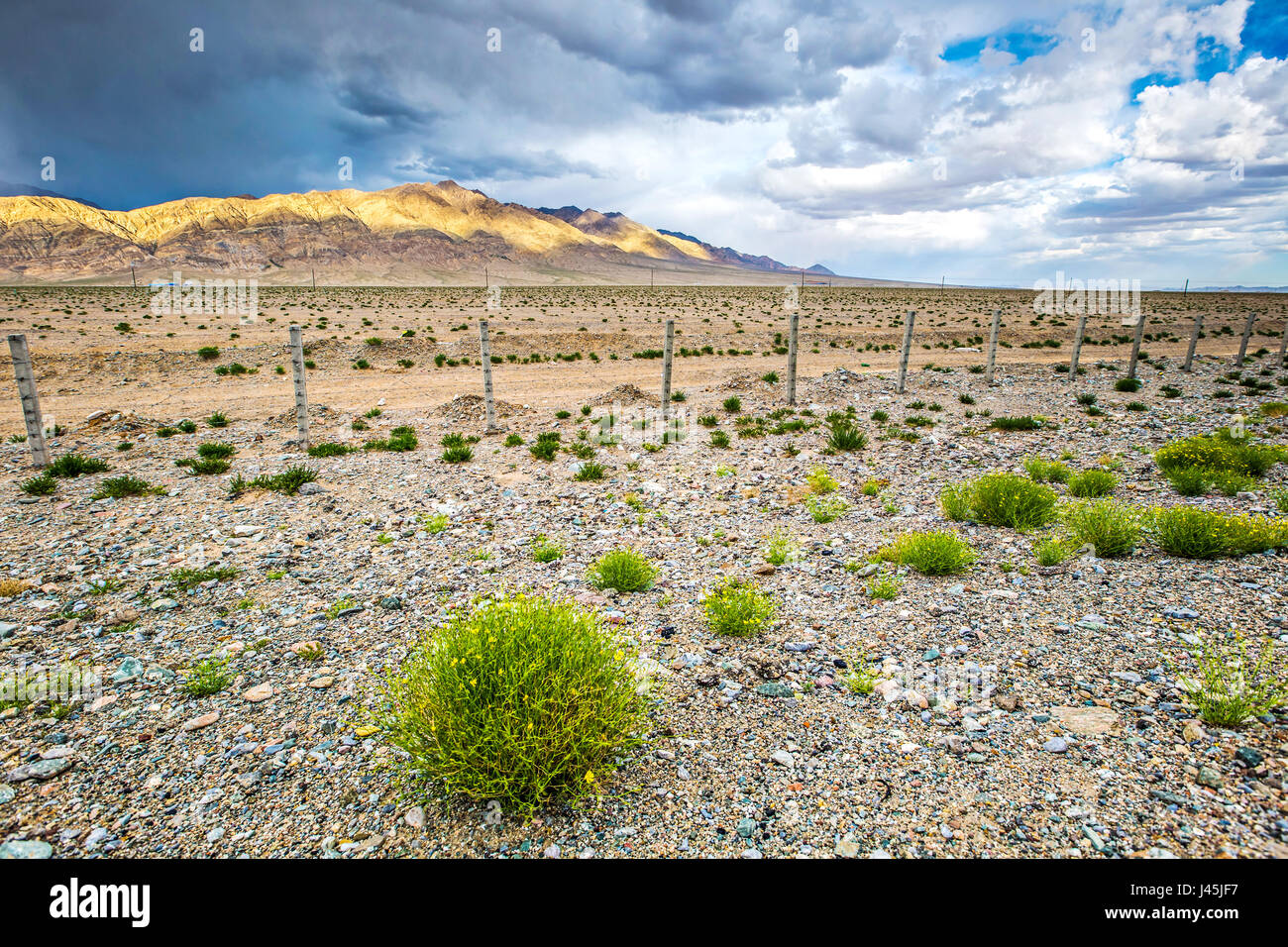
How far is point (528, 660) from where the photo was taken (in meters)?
3.60

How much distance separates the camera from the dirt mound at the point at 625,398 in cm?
1659

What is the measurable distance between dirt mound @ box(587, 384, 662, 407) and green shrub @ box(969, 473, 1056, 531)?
986cm

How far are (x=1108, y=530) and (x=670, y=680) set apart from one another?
5370 mm

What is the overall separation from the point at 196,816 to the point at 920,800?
170 inches

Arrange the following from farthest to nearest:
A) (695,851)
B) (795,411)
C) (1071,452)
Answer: (795,411) < (1071,452) < (695,851)

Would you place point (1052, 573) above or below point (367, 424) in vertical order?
below

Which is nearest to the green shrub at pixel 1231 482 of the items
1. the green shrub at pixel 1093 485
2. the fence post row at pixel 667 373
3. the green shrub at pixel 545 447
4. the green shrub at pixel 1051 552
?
the green shrub at pixel 1093 485

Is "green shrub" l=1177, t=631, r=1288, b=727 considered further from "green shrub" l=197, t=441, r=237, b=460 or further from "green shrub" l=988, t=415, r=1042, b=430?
"green shrub" l=197, t=441, r=237, b=460

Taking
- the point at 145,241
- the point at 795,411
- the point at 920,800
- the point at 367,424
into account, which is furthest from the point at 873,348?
the point at 145,241

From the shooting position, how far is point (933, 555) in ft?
21.3

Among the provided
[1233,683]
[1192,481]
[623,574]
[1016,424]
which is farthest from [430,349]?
[1233,683]

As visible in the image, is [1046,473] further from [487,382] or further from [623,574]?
[487,382]

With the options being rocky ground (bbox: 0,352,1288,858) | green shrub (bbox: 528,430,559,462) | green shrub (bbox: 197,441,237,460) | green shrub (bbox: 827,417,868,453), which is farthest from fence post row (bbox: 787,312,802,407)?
green shrub (bbox: 197,441,237,460)
